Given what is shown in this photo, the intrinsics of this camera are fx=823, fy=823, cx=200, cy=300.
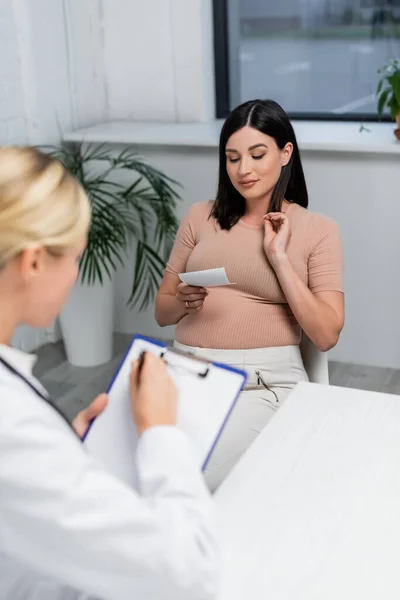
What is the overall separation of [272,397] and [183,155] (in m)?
1.62

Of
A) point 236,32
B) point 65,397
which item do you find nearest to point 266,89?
point 236,32

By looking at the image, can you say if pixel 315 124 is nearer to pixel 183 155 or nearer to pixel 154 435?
pixel 183 155

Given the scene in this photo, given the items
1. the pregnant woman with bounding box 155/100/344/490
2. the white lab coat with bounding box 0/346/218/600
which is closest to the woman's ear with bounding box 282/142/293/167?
the pregnant woman with bounding box 155/100/344/490

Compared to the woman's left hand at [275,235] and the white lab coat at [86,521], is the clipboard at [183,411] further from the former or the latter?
the woman's left hand at [275,235]

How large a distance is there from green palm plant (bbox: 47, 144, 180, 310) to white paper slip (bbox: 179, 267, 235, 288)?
1238 mm

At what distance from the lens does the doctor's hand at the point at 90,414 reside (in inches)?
47.1

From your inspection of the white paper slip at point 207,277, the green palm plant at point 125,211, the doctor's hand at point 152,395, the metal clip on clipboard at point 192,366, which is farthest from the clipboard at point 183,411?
the green palm plant at point 125,211

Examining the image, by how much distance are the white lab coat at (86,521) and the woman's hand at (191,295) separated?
1091 millimetres

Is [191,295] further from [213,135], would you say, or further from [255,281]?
[213,135]

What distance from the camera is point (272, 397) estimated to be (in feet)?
6.35

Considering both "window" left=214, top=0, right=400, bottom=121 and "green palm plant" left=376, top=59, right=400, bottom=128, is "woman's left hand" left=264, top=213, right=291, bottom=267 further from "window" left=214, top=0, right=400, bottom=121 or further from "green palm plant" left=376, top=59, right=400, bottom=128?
"window" left=214, top=0, right=400, bottom=121

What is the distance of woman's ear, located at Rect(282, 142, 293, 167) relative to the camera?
2.06 meters

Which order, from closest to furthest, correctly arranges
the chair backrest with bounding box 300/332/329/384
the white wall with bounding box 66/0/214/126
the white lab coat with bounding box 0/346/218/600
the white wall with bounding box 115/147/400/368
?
the white lab coat with bounding box 0/346/218/600
the chair backrest with bounding box 300/332/329/384
the white wall with bounding box 115/147/400/368
the white wall with bounding box 66/0/214/126

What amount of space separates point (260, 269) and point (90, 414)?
0.89 m
